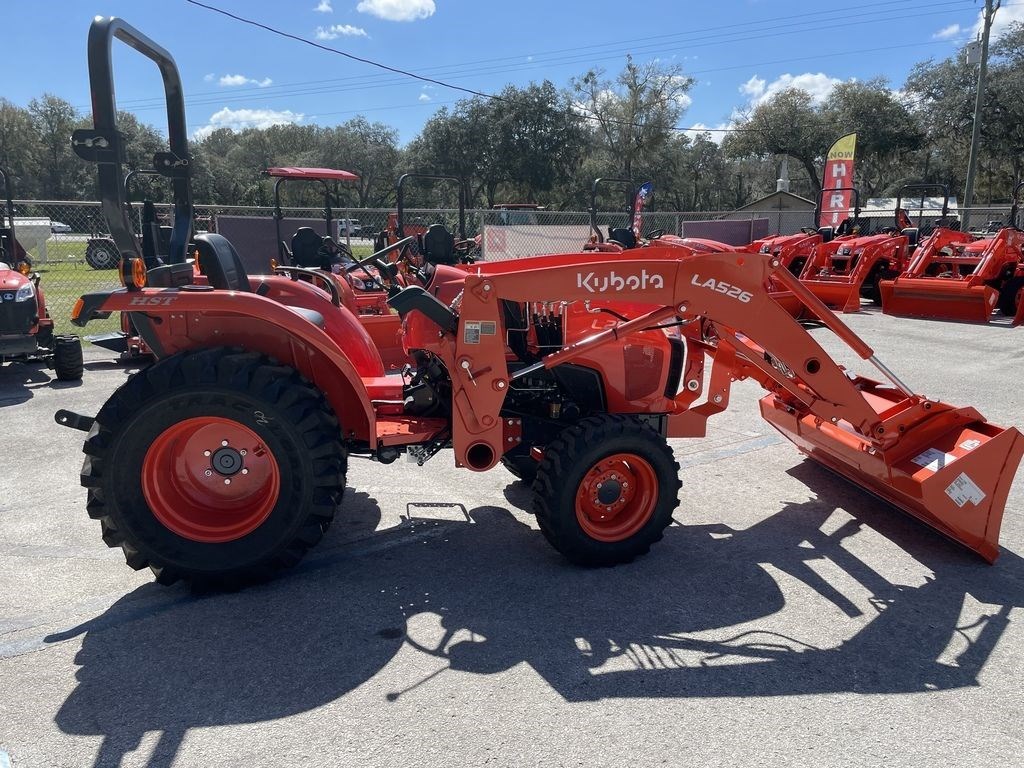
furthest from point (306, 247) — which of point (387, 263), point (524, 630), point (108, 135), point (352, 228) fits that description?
point (352, 228)

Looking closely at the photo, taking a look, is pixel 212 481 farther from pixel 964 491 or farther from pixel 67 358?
pixel 67 358

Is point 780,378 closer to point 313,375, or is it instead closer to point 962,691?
point 962,691

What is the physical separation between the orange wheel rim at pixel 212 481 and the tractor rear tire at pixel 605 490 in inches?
50.6

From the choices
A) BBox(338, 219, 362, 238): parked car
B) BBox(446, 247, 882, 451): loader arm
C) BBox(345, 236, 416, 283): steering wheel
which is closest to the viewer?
BBox(446, 247, 882, 451): loader arm

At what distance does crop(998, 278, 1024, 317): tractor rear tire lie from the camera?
12.4 meters

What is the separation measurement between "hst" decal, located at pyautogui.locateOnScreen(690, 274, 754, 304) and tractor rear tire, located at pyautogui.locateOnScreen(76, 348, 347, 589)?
6.01ft

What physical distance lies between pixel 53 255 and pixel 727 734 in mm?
26463

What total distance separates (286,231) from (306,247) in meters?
7.16

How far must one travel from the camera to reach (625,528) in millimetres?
3762

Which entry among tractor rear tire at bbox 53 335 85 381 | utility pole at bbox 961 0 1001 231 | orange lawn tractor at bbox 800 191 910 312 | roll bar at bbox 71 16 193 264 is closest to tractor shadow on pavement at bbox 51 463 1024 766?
roll bar at bbox 71 16 193 264

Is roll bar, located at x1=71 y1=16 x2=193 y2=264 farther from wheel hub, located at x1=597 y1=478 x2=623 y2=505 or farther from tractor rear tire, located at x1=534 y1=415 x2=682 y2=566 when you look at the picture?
wheel hub, located at x1=597 y1=478 x2=623 y2=505

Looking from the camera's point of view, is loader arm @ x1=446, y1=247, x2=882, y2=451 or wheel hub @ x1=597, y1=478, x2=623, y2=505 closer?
loader arm @ x1=446, y1=247, x2=882, y2=451

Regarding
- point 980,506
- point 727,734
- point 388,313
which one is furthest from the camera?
point 388,313

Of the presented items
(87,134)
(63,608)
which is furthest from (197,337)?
(63,608)
